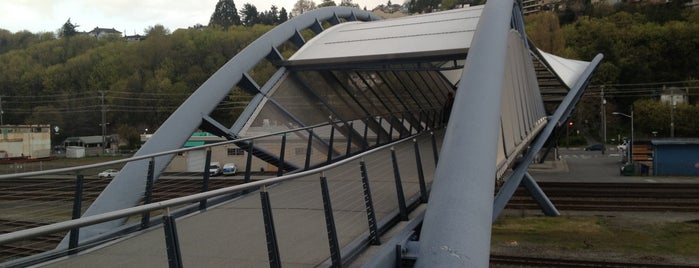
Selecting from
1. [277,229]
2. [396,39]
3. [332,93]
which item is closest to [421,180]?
[277,229]

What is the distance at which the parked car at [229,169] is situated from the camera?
973 centimetres

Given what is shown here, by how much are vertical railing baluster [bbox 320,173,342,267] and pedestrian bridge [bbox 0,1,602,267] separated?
0.01m

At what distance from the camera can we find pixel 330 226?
4.52m

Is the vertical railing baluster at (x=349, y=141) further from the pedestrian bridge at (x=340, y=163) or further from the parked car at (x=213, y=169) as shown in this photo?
the parked car at (x=213, y=169)

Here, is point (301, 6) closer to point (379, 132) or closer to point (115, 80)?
point (115, 80)

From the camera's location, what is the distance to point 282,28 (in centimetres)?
1470

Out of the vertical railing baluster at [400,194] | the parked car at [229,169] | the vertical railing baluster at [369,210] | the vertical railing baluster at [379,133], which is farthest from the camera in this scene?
the vertical railing baluster at [379,133]

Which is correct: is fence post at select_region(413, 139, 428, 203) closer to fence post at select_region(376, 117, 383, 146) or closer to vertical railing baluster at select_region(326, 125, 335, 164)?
vertical railing baluster at select_region(326, 125, 335, 164)

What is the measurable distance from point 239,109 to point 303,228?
2245 inches

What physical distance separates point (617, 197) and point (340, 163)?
975 inches

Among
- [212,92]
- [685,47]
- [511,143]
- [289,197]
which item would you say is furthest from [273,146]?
[685,47]

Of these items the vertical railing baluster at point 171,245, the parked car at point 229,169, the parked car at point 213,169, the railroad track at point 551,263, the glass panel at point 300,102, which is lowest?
the railroad track at point 551,263

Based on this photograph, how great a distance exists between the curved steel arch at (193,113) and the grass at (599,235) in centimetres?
860

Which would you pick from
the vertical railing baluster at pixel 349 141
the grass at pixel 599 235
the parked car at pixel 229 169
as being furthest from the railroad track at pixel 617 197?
the parked car at pixel 229 169
